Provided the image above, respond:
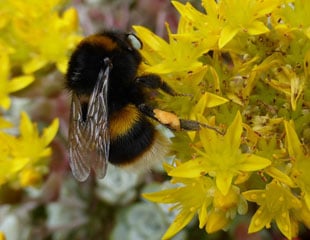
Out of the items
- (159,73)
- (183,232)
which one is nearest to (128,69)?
(159,73)

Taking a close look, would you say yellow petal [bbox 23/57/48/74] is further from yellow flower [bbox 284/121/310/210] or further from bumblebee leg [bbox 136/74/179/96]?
yellow flower [bbox 284/121/310/210]

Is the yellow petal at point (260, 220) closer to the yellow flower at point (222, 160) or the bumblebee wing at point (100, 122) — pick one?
the yellow flower at point (222, 160)

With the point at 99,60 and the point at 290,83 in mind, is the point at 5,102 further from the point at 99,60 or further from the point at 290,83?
the point at 290,83

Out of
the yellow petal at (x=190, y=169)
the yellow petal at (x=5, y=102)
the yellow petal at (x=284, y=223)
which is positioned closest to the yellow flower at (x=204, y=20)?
the yellow petal at (x=190, y=169)

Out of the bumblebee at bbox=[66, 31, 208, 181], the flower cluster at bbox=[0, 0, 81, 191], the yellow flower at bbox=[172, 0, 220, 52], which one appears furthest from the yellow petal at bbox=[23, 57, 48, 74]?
the yellow flower at bbox=[172, 0, 220, 52]

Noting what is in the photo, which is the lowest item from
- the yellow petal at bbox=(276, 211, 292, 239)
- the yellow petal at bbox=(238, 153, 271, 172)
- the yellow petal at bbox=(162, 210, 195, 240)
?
the yellow petal at bbox=(276, 211, 292, 239)

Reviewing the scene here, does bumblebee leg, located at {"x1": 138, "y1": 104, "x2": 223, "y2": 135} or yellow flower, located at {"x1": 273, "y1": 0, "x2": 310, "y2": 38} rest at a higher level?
yellow flower, located at {"x1": 273, "y1": 0, "x2": 310, "y2": 38}

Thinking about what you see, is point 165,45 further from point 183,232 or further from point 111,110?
point 183,232

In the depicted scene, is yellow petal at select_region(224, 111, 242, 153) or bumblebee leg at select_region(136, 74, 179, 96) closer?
yellow petal at select_region(224, 111, 242, 153)

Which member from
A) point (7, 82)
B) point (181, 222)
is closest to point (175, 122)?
point (181, 222)
